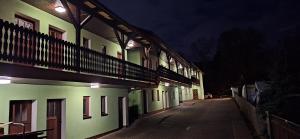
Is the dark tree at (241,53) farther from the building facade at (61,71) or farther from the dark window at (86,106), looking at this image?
the dark window at (86,106)

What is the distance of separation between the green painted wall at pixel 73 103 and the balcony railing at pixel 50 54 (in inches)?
43.5

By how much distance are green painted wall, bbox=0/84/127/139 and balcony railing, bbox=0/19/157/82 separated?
43.5 inches

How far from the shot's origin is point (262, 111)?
1002cm

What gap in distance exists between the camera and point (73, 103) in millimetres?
11977

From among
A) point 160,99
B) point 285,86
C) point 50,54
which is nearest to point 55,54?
point 50,54

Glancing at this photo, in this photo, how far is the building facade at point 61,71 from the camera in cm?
799

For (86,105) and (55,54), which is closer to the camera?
(55,54)

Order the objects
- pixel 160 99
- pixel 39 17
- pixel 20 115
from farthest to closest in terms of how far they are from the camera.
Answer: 1. pixel 160 99
2. pixel 39 17
3. pixel 20 115

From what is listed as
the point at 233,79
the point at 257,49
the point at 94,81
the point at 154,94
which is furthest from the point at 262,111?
the point at 233,79

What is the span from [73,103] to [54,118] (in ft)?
4.08

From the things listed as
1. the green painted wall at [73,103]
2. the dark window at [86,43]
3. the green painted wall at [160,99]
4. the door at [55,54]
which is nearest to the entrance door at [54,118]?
the green painted wall at [73,103]

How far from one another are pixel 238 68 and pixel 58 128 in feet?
141

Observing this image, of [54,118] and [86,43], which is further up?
[86,43]

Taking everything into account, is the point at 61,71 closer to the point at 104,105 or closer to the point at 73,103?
the point at 73,103
